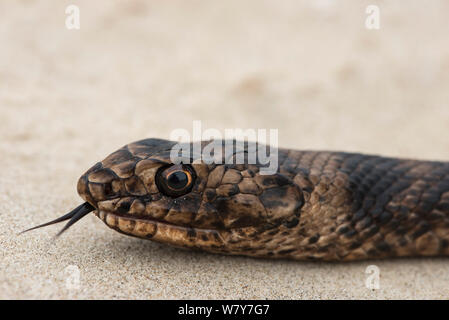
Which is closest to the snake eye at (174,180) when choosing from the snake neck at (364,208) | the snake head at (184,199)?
the snake head at (184,199)

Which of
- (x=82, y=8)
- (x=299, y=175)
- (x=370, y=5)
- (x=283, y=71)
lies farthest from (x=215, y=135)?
(x=370, y=5)

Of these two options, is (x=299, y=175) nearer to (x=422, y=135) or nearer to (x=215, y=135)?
(x=215, y=135)

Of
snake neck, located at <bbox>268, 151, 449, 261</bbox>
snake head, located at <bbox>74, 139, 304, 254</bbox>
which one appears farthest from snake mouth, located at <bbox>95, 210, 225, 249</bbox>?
snake neck, located at <bbox>268, 151, 449, 261</bbox>

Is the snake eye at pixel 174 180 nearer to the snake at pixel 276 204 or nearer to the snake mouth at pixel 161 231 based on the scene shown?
the snake at pixel 276 204

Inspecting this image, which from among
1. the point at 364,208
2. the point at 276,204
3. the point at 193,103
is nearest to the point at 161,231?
the point at 276,204

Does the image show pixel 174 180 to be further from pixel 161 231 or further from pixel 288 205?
pixel 288 205

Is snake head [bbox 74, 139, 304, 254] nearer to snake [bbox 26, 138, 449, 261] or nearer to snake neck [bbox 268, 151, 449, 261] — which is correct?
snake [bbox 26, 138, 449, 261]
